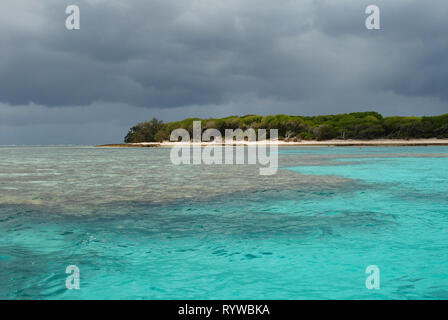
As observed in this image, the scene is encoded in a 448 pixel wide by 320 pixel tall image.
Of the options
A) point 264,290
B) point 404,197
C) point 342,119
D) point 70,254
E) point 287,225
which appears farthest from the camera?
point 342,119

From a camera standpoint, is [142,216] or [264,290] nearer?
[264,290]

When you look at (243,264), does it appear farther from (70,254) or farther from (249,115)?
(249,115)

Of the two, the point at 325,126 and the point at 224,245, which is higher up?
the point at 325,126

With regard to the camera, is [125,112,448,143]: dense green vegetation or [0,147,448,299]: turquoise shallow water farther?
[125,112,448,143]: dense green vegetation

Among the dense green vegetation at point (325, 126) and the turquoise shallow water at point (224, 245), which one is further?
the dense green vegetation at point (325, 126)

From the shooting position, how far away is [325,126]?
331 feet

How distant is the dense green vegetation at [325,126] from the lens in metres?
90.8

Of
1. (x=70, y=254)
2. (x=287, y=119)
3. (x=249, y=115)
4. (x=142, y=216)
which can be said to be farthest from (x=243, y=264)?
(x=249, y=115)

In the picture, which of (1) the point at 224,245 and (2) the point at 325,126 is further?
(2) the point at 325,126

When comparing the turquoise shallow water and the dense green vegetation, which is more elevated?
the dense green vegetation

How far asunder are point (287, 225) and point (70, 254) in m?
4.47

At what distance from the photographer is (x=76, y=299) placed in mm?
4613

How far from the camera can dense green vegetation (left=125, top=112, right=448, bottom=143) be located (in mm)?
90812

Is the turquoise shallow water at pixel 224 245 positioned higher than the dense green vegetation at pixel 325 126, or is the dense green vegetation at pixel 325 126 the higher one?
the dense green vegetation at pixel 325 126
